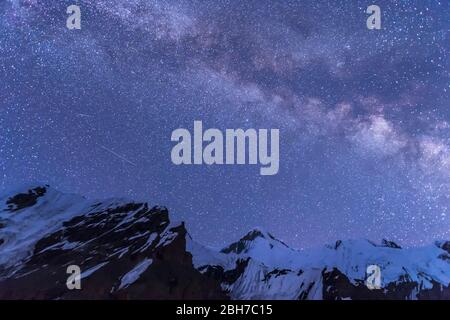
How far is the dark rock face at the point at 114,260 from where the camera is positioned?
6319cm

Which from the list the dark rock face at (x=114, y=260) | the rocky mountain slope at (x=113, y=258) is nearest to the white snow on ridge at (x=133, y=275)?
the rocky mountain slope at (x=113, y=258)

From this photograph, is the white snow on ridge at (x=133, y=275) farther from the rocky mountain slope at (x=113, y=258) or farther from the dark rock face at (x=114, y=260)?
the dark rock face at (x=114, y=260)

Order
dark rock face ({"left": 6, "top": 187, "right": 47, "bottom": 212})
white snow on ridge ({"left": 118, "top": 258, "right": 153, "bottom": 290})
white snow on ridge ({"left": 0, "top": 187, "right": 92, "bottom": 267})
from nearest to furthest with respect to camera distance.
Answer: white snow on ridge ({"left": 118, "top": 258, "right": 153, "bottom": 290}) < white snow on ridge ({"left": 0, "top": 187, "right": 92, "bottom": 267}) < dark rock face ({"left": 6, "top": 187, "right": 47, "bottom": 212})

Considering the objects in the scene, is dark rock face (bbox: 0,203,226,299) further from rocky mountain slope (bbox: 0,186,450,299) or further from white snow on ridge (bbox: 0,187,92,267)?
white snow on ridge (bbox: 0,187,92,267)

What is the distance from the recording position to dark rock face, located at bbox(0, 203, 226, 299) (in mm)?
63188

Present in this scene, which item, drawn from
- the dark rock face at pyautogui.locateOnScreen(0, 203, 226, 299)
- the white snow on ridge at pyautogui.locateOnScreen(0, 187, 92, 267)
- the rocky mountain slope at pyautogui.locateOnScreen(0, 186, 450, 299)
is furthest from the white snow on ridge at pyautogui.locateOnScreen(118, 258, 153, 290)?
the white snow on ridge at pyautogui.locateOnScreen(0, 187, 92, 267)

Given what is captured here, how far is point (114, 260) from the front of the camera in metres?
67.3

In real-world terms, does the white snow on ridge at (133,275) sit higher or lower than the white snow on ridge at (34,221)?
lower

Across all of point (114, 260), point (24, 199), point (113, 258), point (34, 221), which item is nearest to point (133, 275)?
point (114, 260)

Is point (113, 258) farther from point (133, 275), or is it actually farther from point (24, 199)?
point (24, 199)

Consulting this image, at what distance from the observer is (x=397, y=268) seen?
14200 centimetres

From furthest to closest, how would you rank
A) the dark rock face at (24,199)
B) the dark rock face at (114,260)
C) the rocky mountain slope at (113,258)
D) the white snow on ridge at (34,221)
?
the dark rock face at (24,199)
the white snow on ridge at (34,221)
the rocky mountain slope at (113,258)
the dark rock face at (114,260)
